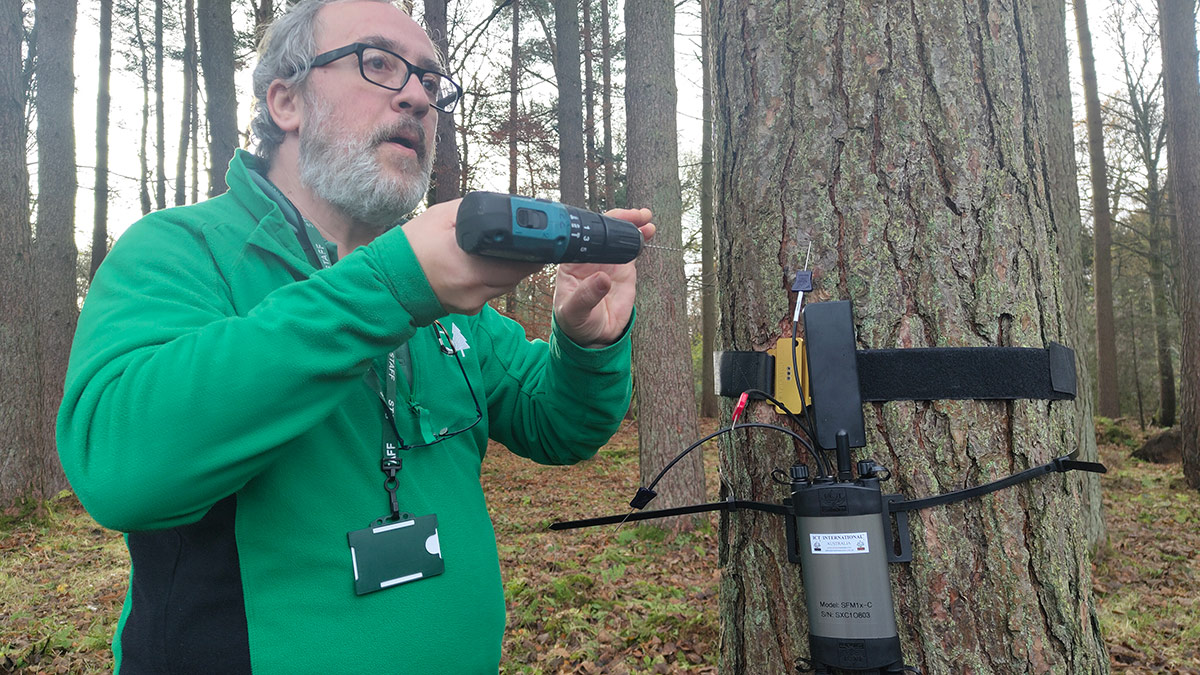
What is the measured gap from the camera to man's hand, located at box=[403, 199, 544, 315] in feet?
4.15

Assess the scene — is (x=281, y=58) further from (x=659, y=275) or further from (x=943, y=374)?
(x=659, y=275)

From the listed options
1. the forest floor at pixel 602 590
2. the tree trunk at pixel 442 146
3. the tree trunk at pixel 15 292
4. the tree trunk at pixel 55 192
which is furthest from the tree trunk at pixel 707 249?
the tree trunk at pixel 15 292

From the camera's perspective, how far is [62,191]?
9594 mm

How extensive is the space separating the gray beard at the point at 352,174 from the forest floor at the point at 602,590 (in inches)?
103

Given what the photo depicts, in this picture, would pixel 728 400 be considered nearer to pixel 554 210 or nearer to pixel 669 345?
pixel 554 210

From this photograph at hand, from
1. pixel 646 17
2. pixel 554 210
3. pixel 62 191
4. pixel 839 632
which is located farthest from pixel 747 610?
pixel 62 191

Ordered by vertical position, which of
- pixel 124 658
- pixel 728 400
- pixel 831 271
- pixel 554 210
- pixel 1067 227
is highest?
pixel 1067 227

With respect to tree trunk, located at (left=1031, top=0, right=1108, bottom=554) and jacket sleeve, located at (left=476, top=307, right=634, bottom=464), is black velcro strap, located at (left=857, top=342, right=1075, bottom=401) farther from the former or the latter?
tree trunk, located at (left=1031, top=0, right=1108, bottom=554)

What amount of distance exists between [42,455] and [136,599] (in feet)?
27.9

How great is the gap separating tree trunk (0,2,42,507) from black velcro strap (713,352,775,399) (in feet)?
29.3

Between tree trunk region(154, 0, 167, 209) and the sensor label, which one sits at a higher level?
tree trunk region(154, 0, 167, 209)

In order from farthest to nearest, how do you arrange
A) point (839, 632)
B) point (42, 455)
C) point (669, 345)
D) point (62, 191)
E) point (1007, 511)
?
point (62, 191) < point (42, 455) < point (669, 345) < point (1007, 511) < point (839, 632)

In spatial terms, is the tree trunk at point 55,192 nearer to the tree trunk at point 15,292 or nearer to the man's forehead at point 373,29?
the tree trunk at point 15,292

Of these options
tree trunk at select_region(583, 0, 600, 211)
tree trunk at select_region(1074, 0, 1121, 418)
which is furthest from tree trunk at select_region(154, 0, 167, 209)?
tree trunk at select_region(1074, 0, 1121, 418)
